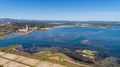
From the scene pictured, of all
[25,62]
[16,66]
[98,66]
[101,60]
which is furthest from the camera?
[101,60]

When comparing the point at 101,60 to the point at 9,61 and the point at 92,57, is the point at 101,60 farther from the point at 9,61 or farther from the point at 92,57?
the point at 9,61

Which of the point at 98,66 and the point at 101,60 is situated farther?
the point at 101,60

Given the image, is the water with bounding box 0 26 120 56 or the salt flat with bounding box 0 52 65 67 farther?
the water with bounding box 0 26 120 56

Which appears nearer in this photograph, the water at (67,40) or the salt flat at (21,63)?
the salt flat at (21,63)

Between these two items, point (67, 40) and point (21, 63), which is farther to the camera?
point (67, 40)

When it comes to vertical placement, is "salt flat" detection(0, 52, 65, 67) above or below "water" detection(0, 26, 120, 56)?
above

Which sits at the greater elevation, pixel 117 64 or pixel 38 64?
pixel 38 64

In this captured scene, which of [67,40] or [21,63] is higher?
[21,63]

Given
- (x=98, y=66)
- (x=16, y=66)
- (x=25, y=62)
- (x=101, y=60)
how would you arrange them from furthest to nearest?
(x=101, y=60) < (x=98, y=66) < (x=25, y=62) < (x=16, y=66)

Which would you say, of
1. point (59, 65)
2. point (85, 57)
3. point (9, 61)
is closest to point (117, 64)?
point (85, 57)

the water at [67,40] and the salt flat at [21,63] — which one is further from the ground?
the salt flat at [21,63]
